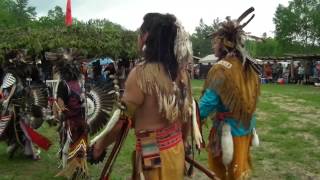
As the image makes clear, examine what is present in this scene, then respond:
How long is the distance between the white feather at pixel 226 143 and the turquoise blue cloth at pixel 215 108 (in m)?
0.06

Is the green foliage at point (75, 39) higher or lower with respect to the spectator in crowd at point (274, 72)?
higher

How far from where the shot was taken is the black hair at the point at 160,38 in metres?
3.04

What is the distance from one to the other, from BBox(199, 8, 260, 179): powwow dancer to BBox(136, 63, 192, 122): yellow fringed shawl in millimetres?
1006

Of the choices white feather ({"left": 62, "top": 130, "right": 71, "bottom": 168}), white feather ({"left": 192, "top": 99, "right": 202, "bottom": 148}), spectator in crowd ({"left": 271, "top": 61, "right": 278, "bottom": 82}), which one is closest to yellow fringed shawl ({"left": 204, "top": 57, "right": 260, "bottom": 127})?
white feather ({"left": 192, "top": 99, "right": 202, "bottom": 148})

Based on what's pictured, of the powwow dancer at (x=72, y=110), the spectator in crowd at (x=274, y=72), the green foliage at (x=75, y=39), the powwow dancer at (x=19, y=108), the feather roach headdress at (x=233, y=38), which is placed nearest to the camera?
the feather roach headdress at (x=233, y=38)

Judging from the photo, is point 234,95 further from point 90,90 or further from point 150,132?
point 90,90

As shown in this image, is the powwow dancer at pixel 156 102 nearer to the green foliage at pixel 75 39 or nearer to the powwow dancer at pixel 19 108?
the powwow dancer at pixel 19 108

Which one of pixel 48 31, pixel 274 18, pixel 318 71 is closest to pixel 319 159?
pixel 48 31

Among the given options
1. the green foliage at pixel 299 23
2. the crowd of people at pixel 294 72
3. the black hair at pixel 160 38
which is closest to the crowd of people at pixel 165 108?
the black hair at pixel 160 38

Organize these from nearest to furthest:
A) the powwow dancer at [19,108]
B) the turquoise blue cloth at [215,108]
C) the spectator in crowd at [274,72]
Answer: the turquoise blue cloth at [215,108] → the powwow dancer at [19,108] → the spectator in crowd at [274,72]

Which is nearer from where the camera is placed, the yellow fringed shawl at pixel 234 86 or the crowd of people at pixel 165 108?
the crowd of people at pixel 165 108

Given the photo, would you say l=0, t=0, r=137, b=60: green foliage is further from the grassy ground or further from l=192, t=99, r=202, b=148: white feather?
l=192, t=99, r=202, b=148: white feather

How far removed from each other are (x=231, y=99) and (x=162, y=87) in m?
1.26

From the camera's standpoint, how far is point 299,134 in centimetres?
927
